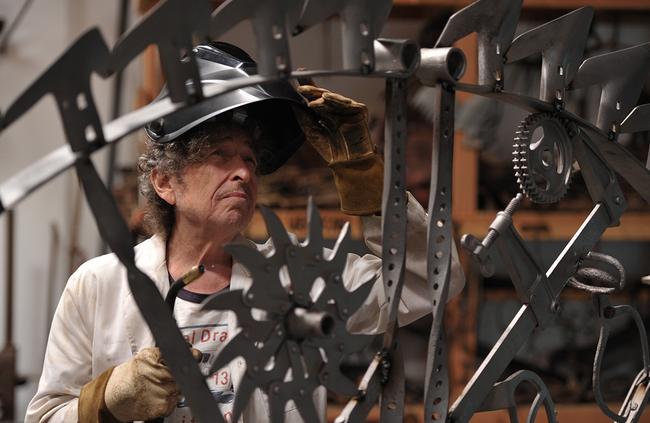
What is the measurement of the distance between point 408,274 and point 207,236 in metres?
0.32

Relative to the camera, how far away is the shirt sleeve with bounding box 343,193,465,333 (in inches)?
57.9

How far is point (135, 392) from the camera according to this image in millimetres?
1306

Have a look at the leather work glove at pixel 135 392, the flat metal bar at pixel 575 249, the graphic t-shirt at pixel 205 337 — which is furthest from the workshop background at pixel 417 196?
the flat metal bar at pixel 575 249

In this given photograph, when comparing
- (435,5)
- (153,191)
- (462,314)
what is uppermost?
(435,5)

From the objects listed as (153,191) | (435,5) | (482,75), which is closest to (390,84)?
(482,75)

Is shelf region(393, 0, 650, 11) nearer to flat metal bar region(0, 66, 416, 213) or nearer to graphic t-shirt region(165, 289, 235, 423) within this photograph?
graphic t-shirt region(165, 289, 235, 423)

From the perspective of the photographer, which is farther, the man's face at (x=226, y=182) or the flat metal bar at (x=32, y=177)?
the man's face at (x=226, y=182)

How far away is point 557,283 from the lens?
1.43m

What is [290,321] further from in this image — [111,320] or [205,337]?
[111,320]

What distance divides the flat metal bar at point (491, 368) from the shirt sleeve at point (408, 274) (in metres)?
0.11

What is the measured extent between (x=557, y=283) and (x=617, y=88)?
0.33m

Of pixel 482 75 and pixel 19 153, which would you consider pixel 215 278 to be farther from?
pixel 19 153

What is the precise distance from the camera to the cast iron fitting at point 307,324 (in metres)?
1.10

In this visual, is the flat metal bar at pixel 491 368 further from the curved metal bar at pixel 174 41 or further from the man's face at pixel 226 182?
the curved metal bar at pixel 174 41
